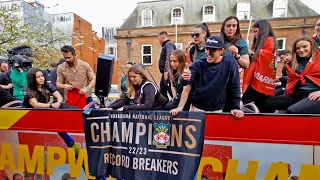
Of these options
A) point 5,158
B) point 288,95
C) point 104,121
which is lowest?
point 5,158

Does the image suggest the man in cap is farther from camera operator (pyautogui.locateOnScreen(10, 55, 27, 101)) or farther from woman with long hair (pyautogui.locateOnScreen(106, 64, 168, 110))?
camera operator (pyautogui.locateOnScreen(10, 55, 27, 101))

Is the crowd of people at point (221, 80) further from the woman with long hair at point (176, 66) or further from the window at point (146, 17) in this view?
the window at point (146, 17)

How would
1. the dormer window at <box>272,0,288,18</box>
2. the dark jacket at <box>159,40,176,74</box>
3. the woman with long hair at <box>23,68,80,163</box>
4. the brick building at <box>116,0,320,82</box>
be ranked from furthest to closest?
the brick building at <box>116,0,320,82</box> < the dormer window at <box>272,0,288,18</box> < the dark jacket at <box>159,40,176,74</box> < the woman with long hair at <box>23,68,80,163</box>

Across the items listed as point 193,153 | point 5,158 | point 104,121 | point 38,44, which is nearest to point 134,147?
point 104,121

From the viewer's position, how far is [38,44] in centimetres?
1218

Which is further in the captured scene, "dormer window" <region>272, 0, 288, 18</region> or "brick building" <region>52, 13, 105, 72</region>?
"brick building" <region>52, 13, 105, 72</region>

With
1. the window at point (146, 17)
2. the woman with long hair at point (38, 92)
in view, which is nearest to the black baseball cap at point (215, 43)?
the woman with long hair at point (38, 92)

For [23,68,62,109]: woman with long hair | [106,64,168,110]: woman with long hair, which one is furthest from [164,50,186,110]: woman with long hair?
[23,68,62,109]: woman with long hair

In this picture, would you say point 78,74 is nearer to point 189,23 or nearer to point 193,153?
point 193,153

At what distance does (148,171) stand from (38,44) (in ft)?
39.3

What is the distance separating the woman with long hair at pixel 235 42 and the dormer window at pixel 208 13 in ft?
51.7

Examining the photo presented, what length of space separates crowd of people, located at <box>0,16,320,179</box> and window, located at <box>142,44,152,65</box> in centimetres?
1441

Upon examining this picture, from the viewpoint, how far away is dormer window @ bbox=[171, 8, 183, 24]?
18.0m

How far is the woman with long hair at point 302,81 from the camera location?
210 cm
